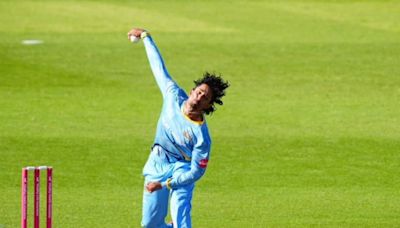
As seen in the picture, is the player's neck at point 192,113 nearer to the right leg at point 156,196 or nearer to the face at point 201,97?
the face at point 201,97

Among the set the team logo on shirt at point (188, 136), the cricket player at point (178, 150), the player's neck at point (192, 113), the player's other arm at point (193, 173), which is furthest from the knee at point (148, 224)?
the player's neck at point (192, 113)

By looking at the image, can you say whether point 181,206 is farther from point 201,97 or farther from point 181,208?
point 201,97

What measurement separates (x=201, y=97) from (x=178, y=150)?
0.64 m

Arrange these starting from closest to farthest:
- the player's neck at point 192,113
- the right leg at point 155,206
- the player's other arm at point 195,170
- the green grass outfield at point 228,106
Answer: the player's other arm at point 195,170 < the player's neck at point 192,113 < the right leg at point 155,206 < the green grass outfield at point 228,106

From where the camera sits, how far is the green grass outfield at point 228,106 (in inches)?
599

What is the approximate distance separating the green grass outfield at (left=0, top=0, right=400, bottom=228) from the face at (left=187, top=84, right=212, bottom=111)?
2.76 m

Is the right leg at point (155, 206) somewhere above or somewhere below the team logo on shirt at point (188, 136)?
below

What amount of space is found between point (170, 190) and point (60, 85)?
1076cm

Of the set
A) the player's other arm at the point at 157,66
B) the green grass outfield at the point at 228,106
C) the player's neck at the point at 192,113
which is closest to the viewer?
the player's neck at the point at 192,113

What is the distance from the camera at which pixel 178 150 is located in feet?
39.3

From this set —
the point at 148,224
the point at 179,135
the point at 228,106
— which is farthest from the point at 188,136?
the point at 228,106

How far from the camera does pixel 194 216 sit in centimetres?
1458

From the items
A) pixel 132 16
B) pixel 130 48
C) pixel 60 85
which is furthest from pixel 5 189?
pixel 132 16

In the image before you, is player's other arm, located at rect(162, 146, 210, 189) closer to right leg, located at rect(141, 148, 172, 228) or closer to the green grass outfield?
right leg, located at rect(141, 148, 172, 228)
